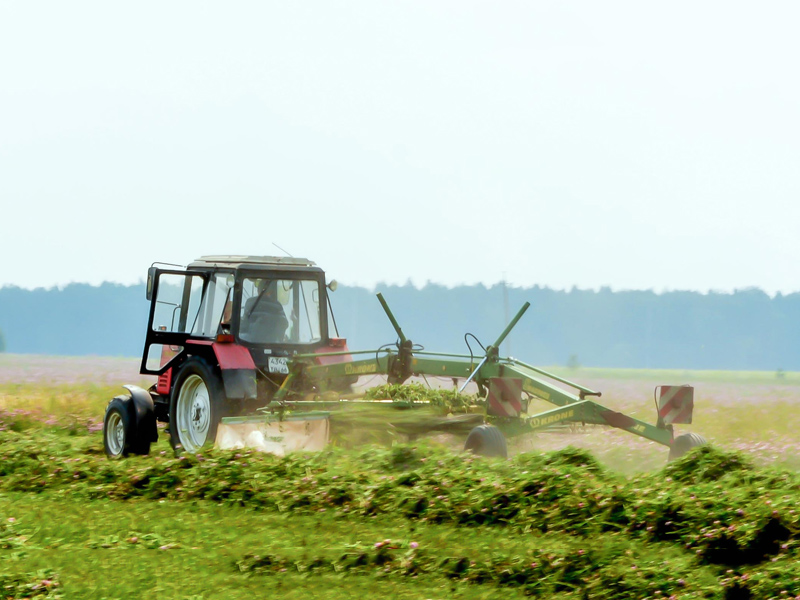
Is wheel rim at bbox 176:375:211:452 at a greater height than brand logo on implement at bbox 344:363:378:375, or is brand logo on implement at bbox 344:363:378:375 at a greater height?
brand logo on implement at bbox 344:363:378:375

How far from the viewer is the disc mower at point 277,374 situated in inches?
385

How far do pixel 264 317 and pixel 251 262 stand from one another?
641mm

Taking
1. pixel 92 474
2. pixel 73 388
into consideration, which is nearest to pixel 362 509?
pixel 92 474

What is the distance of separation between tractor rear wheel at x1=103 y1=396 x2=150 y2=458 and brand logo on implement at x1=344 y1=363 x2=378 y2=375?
2404mm

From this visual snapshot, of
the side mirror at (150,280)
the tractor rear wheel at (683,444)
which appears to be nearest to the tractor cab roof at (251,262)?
the side mirror at (150,280)

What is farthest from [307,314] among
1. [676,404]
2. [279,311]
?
[676,404]

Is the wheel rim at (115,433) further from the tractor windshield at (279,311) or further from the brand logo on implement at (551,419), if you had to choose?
the brand logo on implement at (551,419)

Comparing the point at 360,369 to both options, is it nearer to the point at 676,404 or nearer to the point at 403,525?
the point at 676,404

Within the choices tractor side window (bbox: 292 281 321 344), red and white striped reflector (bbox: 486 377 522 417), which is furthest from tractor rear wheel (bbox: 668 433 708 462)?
tractor side window (bbox: 292 281 321 344)

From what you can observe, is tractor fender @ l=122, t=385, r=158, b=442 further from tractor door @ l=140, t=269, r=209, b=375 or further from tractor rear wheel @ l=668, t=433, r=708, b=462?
tractor rear wheel @ l=668, t=433, r=708, b=462

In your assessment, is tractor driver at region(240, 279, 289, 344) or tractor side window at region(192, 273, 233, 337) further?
tractor side window at region(192, 273, 233, 337)

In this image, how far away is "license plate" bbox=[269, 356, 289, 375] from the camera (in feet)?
36.2

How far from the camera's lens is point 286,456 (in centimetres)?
923

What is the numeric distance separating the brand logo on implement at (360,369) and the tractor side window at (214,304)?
1551 mm
